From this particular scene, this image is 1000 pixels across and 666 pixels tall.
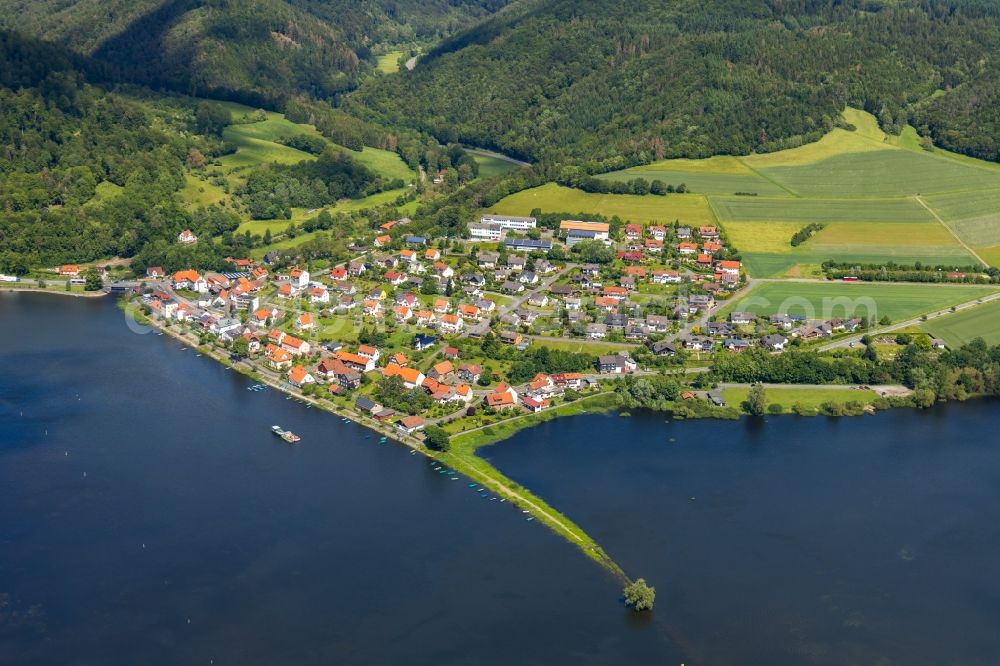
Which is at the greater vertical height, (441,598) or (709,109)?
(709,109)

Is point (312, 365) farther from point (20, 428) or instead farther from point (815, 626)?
point (815, 626)

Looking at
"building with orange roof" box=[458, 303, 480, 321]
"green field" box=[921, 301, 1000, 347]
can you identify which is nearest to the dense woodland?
"building with orange roof" box=[458, 303, 480, 321]

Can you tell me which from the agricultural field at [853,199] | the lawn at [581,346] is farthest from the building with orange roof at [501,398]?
the agricultural field at [853,199]

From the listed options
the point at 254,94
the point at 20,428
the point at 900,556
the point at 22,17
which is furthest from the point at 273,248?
the point at 22,17

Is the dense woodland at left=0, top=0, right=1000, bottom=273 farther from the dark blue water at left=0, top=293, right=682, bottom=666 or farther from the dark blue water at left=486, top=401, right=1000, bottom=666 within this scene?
the dark blue water at left=486, top=401, right=1000, bottom=666

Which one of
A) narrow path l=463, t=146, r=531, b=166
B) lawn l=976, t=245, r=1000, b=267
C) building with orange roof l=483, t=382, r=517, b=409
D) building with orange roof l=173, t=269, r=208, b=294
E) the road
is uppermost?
narrow path l=463, t=146, r=531, b=166

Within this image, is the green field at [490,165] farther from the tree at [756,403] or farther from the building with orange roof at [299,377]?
the tree at [756,403]
